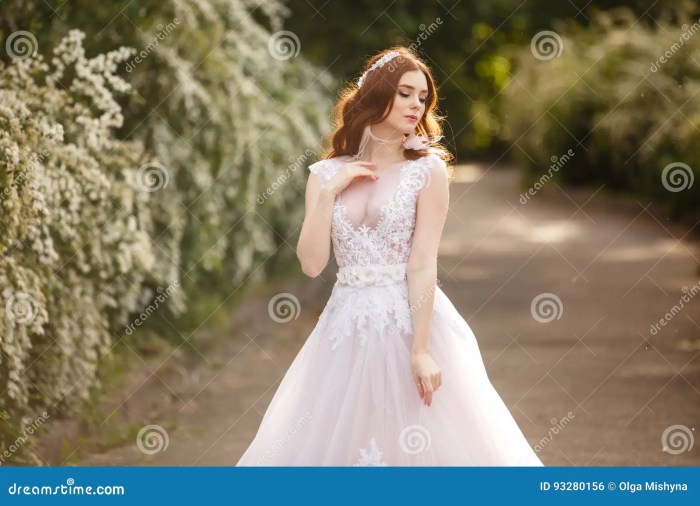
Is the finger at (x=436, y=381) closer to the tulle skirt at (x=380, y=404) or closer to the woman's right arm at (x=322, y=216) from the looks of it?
the tulle skirt at (x=380, y=404)

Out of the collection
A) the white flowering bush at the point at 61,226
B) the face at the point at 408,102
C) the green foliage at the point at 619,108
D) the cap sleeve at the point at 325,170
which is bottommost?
the white flowering bush at the point at 61,226

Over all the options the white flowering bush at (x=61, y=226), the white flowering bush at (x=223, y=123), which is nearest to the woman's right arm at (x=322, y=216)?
the white flowering bush at (x=61, y=226)

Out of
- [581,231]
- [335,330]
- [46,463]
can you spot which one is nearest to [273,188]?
[46,463]

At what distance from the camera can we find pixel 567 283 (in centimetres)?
1249

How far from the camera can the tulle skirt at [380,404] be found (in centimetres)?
388

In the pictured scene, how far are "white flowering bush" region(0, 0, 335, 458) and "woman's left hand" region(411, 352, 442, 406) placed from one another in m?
2.23

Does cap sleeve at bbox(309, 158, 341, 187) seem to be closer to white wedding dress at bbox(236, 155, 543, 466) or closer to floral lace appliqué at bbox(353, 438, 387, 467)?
white wedding dress at bbox(236, 155, 543, 466)

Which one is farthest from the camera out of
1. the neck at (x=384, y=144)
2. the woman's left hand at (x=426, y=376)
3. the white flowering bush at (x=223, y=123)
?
the white flowering bush at (x=223, y=123)

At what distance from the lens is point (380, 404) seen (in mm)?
3900

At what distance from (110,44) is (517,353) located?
3.99 metres

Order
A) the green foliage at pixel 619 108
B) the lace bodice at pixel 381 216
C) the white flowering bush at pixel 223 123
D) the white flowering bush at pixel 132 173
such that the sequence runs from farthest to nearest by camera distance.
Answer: the green foliage at pixel 619 108
the white flowering bush at pixel 223 123
the white flowering bush at pixel 132 173
the lace bodice at pixel 381 216

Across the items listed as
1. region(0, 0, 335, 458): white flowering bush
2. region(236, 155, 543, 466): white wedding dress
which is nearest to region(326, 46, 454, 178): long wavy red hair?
region(236, 155, 543, 466): white wedding dress

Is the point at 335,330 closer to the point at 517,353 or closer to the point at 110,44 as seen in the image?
the point at 110,44

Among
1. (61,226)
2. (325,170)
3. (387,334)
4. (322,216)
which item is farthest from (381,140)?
(61,226)
